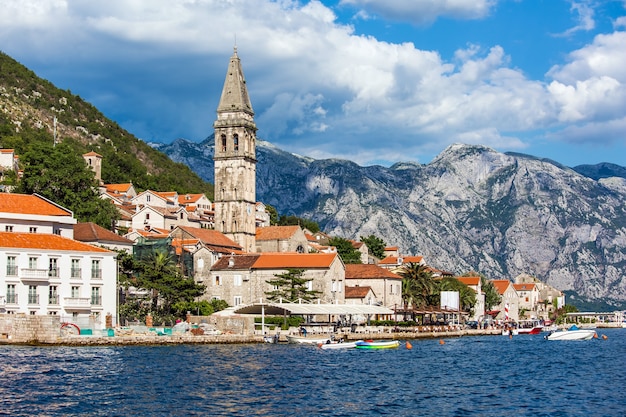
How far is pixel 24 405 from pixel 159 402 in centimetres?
603

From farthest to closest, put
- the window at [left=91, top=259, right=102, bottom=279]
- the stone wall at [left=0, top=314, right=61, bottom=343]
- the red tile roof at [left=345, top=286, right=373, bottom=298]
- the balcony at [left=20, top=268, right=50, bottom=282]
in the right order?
the red tile roof at [left=345, top=286, right=373, bottom=298] < the window at [left=91, top=259, right=102, bottom=279] < the balcony at [left=20, top=268, right=50, bottom=282] < the stone wall at [left=0, top=314, right=61, bottom=343]

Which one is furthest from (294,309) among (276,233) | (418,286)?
(418,286)

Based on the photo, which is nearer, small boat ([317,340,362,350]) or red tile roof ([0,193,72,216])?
small boat ([317,340,362,350])

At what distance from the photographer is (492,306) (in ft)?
562

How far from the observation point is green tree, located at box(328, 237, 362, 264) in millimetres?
148250

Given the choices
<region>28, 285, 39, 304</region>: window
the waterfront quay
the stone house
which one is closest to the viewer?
the waterfront quay

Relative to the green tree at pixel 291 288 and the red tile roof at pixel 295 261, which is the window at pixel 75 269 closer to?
the green tree at pixel 291 288

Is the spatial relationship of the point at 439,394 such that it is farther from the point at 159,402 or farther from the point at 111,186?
the point at 111,186

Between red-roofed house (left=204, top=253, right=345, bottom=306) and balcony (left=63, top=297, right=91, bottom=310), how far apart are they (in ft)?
90.3

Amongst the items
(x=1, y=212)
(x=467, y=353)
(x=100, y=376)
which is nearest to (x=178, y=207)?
(x=1, y=212)

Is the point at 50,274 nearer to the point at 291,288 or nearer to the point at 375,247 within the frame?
the point at 291,288

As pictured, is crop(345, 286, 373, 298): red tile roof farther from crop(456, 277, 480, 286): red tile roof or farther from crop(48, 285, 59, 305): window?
crop(456, 277, 480, 286): red tile roof

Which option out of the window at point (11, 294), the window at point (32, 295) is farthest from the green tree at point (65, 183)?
the window at point (11, 294)

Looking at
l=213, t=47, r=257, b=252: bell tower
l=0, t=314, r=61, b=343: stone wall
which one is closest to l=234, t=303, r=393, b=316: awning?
l=0, t=314, r=61, b=343: stone wall
